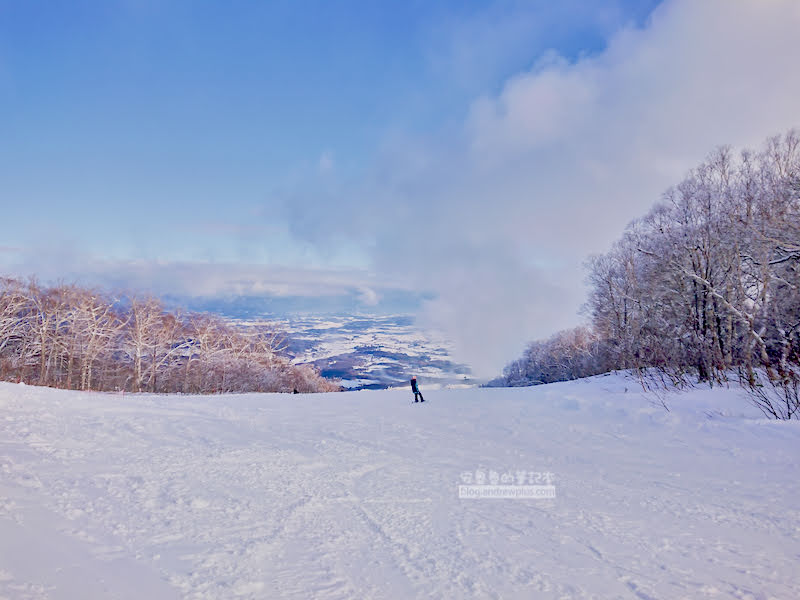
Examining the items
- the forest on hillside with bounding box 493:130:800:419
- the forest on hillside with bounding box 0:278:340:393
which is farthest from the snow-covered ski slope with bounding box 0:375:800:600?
the forest on hillside with bounding box 0:278:340:393

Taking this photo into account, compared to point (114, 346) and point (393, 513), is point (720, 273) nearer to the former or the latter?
point (393, 513)

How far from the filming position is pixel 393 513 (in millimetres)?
4758

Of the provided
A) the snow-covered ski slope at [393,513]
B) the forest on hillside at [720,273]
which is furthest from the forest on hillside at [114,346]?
the forest on hillside at [720,273]

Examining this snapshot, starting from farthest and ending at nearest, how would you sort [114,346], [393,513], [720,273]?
[114,346]
[720,273]
[393,513]

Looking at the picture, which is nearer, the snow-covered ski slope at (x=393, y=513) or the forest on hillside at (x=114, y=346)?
the snow-covered ski slope at (x=393, y=513)

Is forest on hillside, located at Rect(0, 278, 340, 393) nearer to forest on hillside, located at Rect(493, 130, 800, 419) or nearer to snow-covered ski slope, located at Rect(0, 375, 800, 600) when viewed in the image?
snow-covered ski slope, located at Rect(0, 375, 800, 600)

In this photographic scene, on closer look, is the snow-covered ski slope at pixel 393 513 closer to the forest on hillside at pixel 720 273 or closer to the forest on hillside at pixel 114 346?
the forest on hillside at pixel 720 273

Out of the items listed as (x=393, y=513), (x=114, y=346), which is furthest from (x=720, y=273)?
(x=114, y=346)

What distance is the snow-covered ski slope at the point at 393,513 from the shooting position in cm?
332

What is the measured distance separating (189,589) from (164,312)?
45.3 metres

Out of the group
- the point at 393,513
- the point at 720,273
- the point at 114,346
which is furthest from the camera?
the point at 114,346

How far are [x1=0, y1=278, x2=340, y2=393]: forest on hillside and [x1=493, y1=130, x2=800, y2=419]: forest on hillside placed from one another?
34787mm

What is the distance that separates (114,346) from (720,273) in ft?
150

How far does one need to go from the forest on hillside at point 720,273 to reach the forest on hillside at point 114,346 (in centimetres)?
3479
